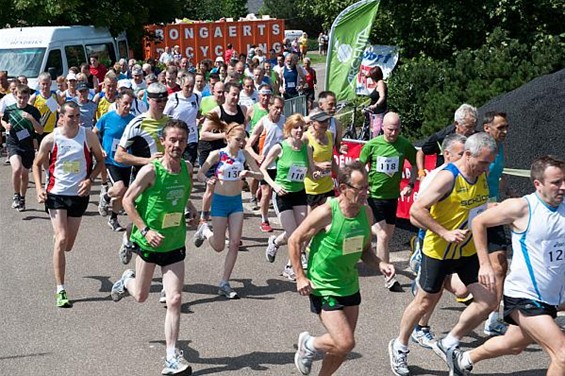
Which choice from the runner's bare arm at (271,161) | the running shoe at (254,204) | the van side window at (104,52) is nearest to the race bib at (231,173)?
the runner's bare arm at (271,161)

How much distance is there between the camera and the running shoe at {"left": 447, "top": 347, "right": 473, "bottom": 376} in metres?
7.28

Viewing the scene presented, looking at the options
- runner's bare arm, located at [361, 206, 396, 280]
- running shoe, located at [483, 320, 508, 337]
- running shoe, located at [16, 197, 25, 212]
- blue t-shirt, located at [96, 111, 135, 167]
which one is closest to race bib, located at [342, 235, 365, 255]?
runner's bare arm, located at [361, 206, 396, 280]

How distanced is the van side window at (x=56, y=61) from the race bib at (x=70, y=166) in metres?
13.3

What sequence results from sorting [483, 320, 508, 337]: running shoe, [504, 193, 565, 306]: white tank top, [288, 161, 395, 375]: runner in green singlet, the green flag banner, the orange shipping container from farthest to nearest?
1. the orange shipping container
2. the green flag banner
3. [483, 320, 508, 337]: running shoe
4. [288, 161, 395, 375]: runner in green singlet
5. [504, 193, 565, 306]: white tank top

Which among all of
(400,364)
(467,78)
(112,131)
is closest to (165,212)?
(400,364)

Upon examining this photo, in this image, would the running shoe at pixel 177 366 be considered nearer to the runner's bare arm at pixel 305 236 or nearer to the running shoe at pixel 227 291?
the runner's bare arm at pixel 305 236

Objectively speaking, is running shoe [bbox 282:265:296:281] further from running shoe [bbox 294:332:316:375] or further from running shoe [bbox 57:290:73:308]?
running shoe [bbox 294:332:316:375]

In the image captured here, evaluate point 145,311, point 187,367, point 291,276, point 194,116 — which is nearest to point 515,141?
point 291,276

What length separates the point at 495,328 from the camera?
8.54 metres

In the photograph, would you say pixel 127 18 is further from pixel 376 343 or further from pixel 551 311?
pixel 551 311

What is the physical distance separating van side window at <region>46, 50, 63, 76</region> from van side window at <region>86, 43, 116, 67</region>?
169cm

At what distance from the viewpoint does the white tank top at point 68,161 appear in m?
9.76

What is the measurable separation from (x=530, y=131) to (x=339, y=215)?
624cm

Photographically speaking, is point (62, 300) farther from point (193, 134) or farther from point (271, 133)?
point (193, 134)
